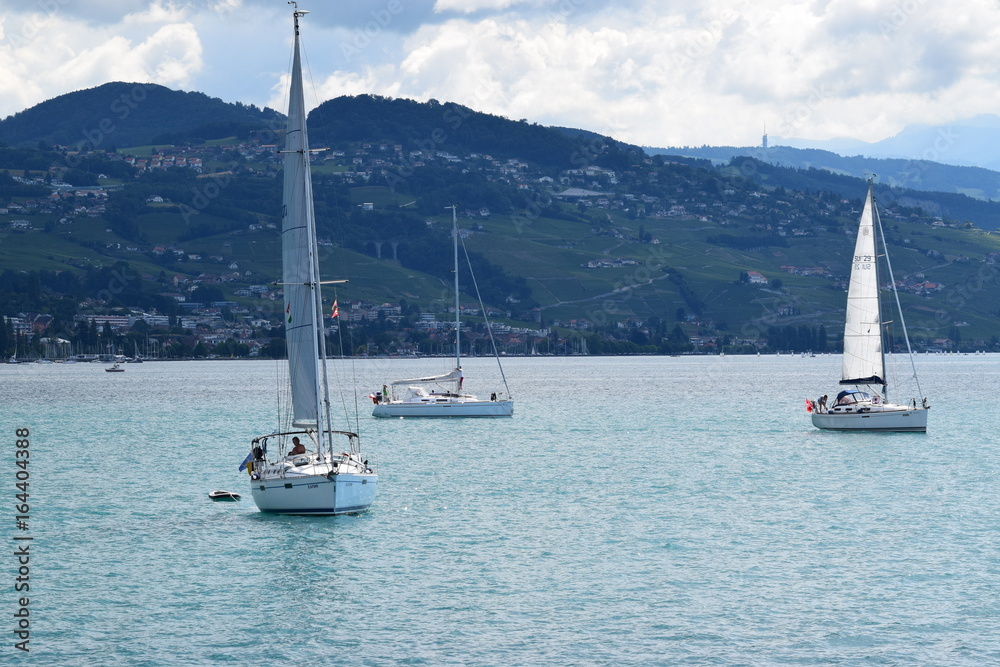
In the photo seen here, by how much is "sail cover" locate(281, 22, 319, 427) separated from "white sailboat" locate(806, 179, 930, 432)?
147 ft

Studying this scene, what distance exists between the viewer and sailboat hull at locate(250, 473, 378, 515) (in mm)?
41938

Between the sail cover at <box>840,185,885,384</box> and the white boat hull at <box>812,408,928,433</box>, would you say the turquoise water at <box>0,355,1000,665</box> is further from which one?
the sail cover at <box>840,185,885,384</box>

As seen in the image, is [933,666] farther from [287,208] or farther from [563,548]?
[287,208]

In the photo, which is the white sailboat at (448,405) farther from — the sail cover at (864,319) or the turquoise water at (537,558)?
the sail cover at (864,319)

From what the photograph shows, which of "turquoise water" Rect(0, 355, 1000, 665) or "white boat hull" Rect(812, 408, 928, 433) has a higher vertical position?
"white boat hull" Rect(812, 408, 928, 433)

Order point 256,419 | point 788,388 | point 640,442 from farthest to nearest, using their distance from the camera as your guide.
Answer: point 788,388 → point 256,419 → point 640,442

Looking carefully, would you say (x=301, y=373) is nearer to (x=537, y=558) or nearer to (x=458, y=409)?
(x=537, y=558)

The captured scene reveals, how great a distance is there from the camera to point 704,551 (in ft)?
127

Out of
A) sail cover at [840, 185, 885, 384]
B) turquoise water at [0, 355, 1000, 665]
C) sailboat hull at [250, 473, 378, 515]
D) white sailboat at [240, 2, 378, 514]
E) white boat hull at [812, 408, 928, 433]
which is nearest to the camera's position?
turquoise water at [0, 355, 1000, 665]

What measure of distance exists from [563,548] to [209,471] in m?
28.6

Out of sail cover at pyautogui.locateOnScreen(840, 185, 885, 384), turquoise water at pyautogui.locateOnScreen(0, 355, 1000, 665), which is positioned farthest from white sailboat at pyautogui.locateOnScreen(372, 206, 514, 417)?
sail cover at pyautogui.locateOnScreen(840, 185, 885, 384)

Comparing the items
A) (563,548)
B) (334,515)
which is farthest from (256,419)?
(563,548)

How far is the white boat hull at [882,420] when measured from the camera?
76188 millimetres

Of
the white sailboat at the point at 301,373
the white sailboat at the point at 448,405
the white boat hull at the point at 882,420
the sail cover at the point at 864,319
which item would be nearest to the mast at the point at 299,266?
the white sailboat at the point at 301,373
